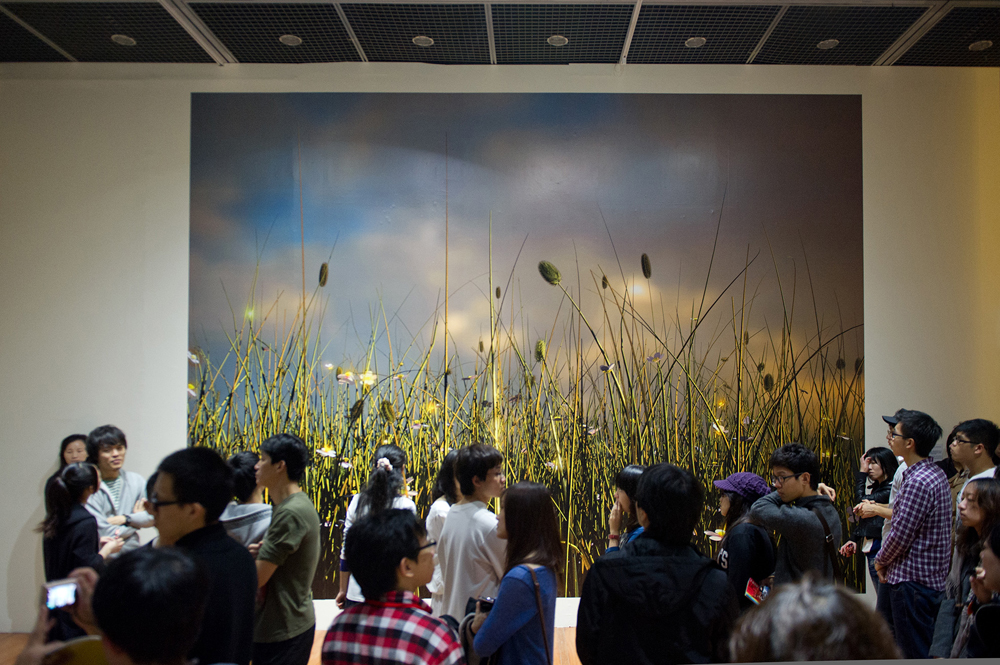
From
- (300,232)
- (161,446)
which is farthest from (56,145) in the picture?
(161,446)

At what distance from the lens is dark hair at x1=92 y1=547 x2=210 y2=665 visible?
4.08ft

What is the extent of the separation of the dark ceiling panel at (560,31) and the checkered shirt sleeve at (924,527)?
296 centimetres

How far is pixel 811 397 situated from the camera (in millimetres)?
4520

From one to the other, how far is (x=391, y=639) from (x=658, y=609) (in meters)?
0.65

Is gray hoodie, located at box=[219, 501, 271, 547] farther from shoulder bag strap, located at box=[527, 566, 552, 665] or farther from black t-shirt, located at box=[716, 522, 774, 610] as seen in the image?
black t-shirt, located at box=[716, 522, 774, 610]

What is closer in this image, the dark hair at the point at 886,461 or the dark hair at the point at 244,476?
the dark hair at the point at 244,476

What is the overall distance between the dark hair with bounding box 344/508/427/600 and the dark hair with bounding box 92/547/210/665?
39cm

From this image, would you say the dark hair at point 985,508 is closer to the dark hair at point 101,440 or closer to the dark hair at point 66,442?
the dark hair at point 101,440

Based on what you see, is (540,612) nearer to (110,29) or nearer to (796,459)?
(796,459)

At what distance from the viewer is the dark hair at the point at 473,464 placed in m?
2.45

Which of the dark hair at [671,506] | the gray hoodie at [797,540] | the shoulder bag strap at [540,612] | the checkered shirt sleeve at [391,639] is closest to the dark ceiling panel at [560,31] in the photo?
the gray hoodie at [797,540]

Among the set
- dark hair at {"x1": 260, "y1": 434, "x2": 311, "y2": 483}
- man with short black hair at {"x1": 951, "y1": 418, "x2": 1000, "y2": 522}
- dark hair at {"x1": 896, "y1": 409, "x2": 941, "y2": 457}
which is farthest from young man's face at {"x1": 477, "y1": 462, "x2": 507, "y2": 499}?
man with short black hair at {"x1": 951, "y1": 418, "x2": 1000, "y2": 522}

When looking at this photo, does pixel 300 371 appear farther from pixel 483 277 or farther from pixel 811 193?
pixel 811 193

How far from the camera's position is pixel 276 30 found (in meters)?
4.19
